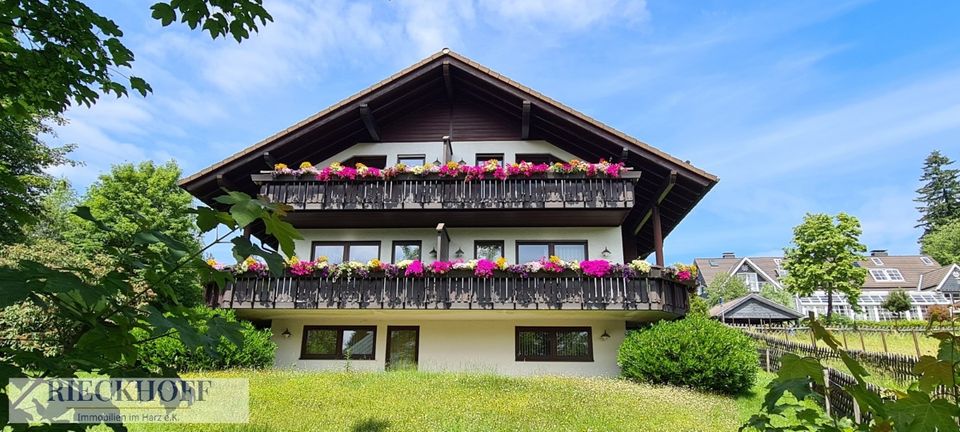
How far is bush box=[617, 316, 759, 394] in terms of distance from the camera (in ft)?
40.5

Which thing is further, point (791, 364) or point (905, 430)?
point (791, 364)

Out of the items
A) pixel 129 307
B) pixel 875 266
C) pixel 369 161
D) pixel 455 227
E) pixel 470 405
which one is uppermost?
pixel 875 266

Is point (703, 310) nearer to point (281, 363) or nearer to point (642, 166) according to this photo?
point (642, 166)

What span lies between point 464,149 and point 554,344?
Answer: 7.05 meters

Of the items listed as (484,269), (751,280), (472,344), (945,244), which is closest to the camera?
(484,269)

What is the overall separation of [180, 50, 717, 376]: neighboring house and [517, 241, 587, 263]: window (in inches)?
1.7

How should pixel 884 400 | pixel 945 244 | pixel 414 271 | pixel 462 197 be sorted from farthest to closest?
pixel 945 244 < pixel 462 197 < pixel 414 271 < pixel 884 400

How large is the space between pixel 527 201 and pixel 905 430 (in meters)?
14.1

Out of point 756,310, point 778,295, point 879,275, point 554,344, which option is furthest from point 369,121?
point 879,275

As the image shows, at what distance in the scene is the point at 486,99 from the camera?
18.8 m

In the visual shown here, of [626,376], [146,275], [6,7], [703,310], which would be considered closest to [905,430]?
[146,275]

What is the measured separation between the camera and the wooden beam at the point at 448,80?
56.9ft

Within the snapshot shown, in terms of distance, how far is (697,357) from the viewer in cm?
1248

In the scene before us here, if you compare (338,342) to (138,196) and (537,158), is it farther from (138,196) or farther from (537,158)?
(138,196)
